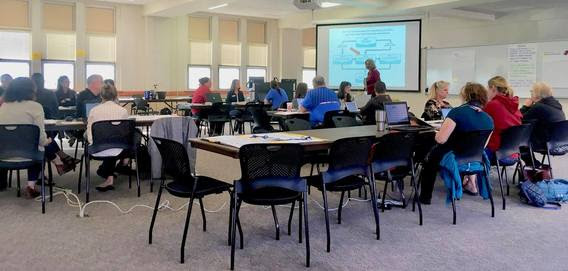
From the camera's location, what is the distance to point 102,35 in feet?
40.2

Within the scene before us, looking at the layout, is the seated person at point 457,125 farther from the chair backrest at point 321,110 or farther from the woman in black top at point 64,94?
the woman in black top at point 64,94

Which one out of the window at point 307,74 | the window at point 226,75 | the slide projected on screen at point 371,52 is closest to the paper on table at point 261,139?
the slide projected on screen at point 371,52

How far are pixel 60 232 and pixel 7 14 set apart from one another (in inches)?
358

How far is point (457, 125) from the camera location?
14.4ft

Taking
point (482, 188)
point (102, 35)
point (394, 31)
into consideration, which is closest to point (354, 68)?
point (394, 31)

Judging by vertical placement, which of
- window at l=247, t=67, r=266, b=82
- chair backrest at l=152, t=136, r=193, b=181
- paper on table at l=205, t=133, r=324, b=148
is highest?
window at l=247, t=67, r=266, b=82

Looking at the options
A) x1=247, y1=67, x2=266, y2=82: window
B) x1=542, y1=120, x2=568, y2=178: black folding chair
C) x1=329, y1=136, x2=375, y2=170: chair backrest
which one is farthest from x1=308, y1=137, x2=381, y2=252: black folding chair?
x1=247, y1=67, x2=266, y2=82: window

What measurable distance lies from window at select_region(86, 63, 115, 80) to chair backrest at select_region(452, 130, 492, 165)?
32.9 feet

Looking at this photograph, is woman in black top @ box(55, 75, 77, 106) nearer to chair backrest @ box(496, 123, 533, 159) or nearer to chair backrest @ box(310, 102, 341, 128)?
chair backrest @ box(310, 102, 341, 128)

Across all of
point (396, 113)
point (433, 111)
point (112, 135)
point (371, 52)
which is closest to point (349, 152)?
point (396, 113)

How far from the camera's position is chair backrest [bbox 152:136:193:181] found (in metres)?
3.21

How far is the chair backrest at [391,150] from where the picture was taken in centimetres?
388

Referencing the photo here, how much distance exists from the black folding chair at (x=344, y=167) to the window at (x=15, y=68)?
994 cm

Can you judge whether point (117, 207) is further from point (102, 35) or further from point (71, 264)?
point (102, 35)
